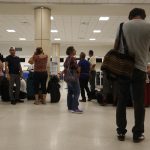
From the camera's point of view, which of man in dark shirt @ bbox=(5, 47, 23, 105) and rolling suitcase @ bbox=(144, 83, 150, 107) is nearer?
rolling suitcase @ bbox=(144, 83, 150, 107)

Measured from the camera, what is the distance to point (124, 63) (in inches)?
147

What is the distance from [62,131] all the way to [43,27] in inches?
263

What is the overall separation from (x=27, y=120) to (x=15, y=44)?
2158 centimetres

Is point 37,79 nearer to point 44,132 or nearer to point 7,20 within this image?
→ point 44,132

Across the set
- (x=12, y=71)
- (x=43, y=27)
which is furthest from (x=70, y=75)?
(x=43, y=27)

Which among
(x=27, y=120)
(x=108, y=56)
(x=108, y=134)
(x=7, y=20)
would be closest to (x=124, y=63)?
(x=108, y=56)

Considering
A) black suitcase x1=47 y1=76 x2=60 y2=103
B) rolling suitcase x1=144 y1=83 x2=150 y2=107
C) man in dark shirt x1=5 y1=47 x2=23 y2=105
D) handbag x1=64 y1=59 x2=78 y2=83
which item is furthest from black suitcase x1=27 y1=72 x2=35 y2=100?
rolling suitcase x1=144 y1=83 x2=150 y2=107

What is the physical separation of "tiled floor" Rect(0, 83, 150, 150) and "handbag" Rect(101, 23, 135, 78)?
91cm

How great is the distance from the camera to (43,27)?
1059 centimetres

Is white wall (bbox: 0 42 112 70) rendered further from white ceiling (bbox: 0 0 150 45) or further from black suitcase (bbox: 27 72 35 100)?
black suitcase (bbox: 27 72 35 100)

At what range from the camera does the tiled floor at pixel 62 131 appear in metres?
3.66

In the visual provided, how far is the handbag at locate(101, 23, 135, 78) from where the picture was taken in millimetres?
3717

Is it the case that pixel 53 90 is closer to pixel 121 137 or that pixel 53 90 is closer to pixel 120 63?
pixel 121 137

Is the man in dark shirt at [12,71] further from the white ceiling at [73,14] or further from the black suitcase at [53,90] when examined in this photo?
the white ceiling at [73,14]
